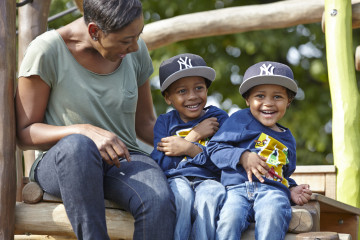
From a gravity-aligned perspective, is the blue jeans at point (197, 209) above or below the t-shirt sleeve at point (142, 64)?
below

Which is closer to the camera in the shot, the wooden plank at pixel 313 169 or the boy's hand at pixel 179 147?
the boy's hand at pixel 179 147

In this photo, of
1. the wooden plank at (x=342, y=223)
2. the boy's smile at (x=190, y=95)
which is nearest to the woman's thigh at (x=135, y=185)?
the boy's smile at (x=190, y=95)

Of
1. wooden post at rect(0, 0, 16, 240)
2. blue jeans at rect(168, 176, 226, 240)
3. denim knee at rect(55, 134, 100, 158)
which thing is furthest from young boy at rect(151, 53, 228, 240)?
wooden post at rect(0, 0, 16, 240)

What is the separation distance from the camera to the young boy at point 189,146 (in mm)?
2928

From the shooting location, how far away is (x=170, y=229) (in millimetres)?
2822

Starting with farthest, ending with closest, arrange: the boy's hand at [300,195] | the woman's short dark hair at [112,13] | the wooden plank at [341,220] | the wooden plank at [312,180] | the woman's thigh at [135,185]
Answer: the wooden plank at [312,180]
the wooden plank at [341,220]
the boy's hand at [300,195]
the woman's short dark hair at [112,13]
the woman's thigh at [135,185]

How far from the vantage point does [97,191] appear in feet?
9.05

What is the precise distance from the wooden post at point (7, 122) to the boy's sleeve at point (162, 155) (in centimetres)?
74

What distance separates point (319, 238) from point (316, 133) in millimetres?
6872

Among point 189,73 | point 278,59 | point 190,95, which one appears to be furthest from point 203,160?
point 278,59

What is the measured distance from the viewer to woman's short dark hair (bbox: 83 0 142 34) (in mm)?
2980

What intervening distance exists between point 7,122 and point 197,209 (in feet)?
3.37

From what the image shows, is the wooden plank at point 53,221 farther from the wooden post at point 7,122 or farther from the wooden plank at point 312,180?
the wooden plank at point 312,180

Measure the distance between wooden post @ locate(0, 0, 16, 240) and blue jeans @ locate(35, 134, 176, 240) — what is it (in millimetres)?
328
